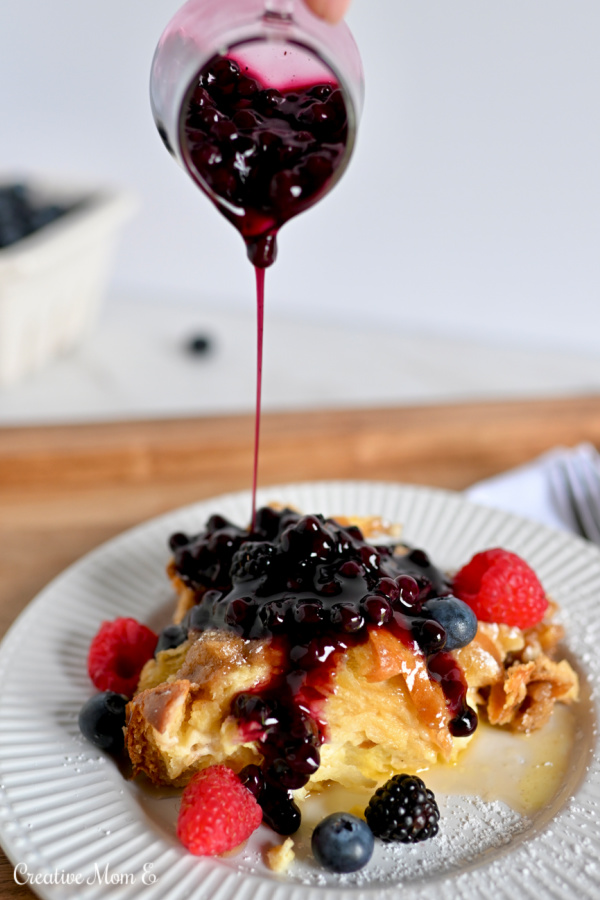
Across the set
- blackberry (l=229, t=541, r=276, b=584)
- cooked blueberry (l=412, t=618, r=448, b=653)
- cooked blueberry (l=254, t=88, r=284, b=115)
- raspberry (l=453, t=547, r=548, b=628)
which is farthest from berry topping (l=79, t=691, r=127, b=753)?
cooked blueberry (l=254, t=88, r=284, b=115)

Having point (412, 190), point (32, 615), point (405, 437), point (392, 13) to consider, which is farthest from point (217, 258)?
point (32, 615)

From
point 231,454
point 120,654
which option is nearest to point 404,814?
point 120,654

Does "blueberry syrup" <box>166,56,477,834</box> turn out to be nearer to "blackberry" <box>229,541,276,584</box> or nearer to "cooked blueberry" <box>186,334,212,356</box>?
"blackberry" <box>229,541,276,584</box>

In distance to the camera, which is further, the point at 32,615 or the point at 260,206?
the point at 32,615

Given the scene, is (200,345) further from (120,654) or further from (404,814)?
(404,814)

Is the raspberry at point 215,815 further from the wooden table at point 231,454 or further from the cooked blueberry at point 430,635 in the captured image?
the wooden table at point 231,454

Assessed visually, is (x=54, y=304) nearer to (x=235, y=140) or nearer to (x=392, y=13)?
(x=392, y=13)
